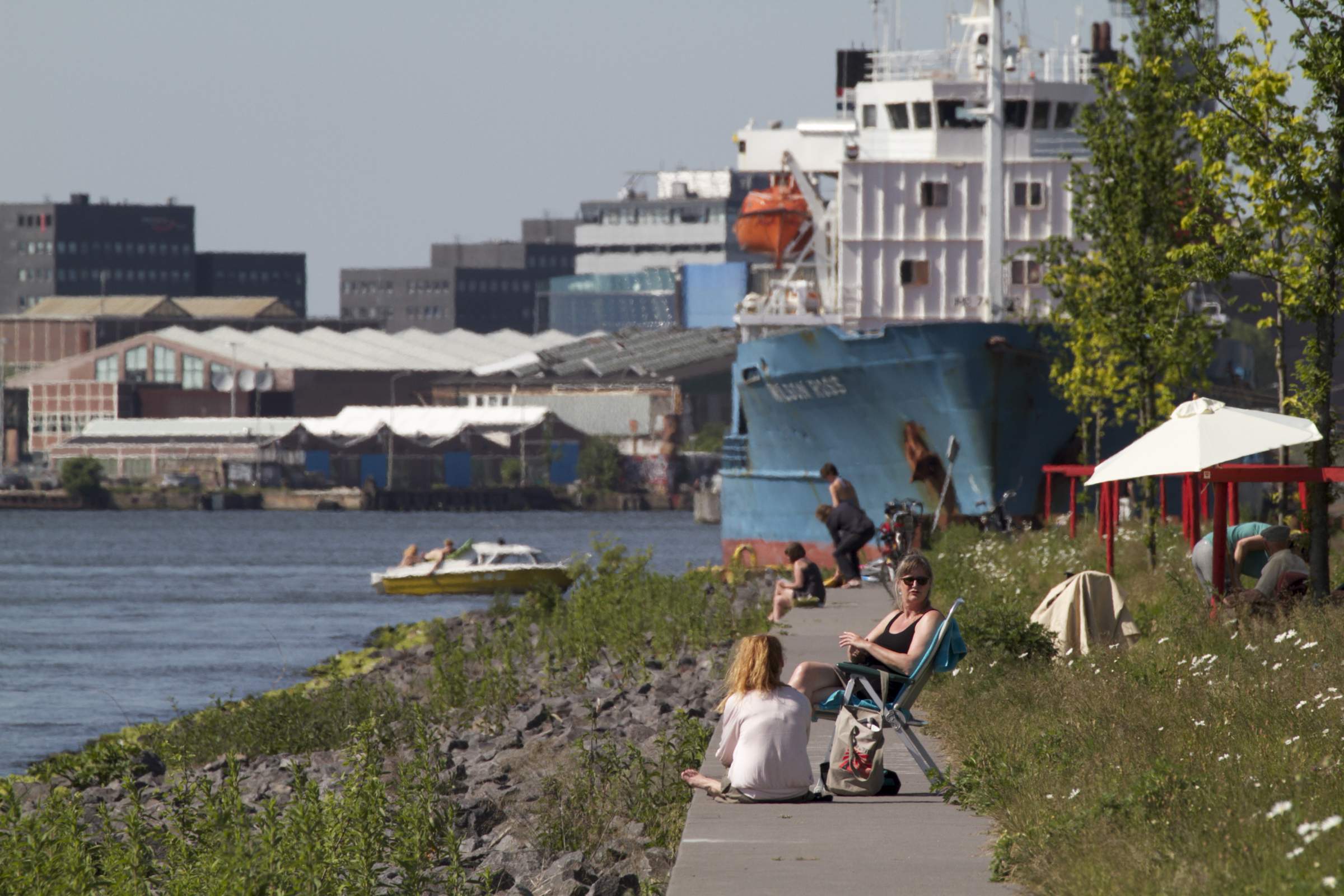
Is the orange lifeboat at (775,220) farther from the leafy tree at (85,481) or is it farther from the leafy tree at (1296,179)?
the leafy tree at (85,481)

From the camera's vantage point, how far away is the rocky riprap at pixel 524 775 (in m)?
10.2

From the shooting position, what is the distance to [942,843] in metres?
9.02

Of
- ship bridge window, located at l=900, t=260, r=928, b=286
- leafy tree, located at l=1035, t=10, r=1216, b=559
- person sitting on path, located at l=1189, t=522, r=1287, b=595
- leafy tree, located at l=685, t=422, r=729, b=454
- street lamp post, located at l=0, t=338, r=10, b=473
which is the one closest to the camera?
person sitting on path, located at l=1189, t=522, r=1287, b=595

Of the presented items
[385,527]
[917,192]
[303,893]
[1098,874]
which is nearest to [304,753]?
[303,893]

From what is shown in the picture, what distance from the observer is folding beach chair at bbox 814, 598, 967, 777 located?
35.2ft

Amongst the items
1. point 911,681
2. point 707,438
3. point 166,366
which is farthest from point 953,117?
point 166,366

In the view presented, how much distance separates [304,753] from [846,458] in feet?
69.4

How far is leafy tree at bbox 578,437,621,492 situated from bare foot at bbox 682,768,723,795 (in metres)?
120

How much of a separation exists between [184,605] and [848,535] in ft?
86.7

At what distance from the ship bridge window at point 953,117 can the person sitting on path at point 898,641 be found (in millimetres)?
31554

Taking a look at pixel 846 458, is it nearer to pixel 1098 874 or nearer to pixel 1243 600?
pixel 1243 600

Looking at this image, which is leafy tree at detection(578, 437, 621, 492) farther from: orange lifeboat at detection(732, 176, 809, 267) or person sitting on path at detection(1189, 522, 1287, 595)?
person sitting on path at detection(1189, 522, 1287, 595)

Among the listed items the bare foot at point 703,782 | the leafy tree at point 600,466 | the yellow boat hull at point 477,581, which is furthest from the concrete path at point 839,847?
the leafy tree at point 600,466

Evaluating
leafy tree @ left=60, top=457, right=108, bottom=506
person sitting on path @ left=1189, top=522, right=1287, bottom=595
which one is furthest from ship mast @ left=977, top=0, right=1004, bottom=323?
leafy tree @ left=60, top=457, right=108, bottom=506
